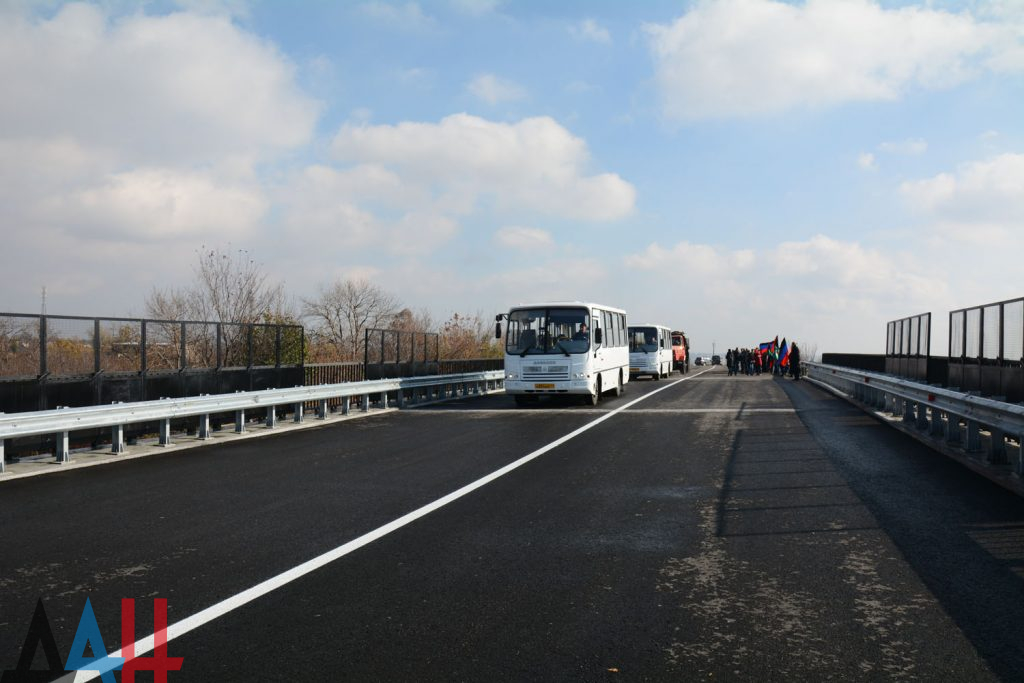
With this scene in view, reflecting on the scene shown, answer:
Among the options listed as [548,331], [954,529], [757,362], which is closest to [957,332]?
[548,331]

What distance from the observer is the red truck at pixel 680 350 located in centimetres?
5769

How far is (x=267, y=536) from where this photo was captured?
726 cm

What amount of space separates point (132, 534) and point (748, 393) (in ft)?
81.8

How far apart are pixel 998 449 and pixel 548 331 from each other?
1375cm

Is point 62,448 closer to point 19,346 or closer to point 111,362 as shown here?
point 19,346

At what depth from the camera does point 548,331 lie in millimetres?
23750

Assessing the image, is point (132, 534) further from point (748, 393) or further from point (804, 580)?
point (748, 393)

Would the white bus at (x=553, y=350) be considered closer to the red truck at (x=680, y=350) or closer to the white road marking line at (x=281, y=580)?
the white road marking line at (x=281, y=580)

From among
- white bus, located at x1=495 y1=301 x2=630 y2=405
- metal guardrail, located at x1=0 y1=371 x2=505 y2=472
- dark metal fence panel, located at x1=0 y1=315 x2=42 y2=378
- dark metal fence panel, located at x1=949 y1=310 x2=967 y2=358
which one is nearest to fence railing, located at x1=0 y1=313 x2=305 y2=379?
dark metal fence panel, located at x1=0 y1=315 x2=42 y2=378

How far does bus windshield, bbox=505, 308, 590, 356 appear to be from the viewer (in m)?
23.6
